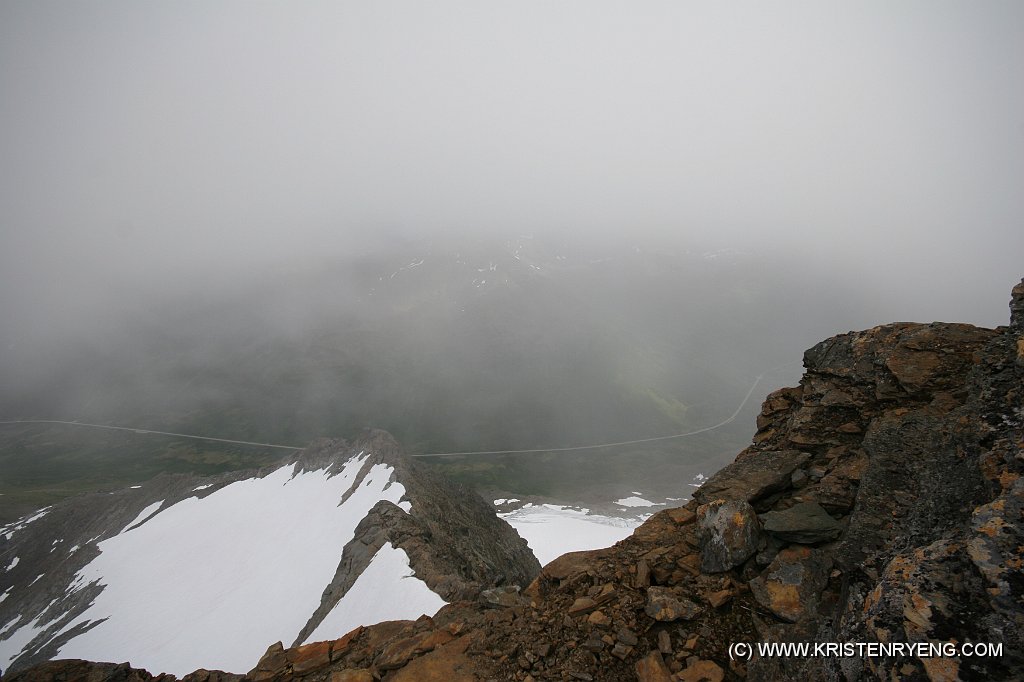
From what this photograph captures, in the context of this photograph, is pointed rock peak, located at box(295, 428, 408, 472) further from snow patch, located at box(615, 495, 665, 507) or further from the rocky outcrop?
snow patch, located at box(615, 495, 665, 507)

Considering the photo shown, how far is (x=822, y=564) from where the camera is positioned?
7371 millimetres

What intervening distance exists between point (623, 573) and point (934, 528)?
5.19 meters

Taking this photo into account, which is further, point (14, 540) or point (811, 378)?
point (14, 540)

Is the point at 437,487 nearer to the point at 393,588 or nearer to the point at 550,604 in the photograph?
the point at 393,588

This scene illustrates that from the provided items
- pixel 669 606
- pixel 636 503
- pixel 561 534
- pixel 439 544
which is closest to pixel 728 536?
pixel 669 606

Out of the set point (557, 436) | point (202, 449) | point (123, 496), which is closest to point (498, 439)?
point (557, 436)

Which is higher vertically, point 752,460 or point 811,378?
point 811,378

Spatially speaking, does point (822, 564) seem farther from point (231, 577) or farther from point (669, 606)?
point (231, 577)

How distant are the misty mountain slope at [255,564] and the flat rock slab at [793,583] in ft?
45.3

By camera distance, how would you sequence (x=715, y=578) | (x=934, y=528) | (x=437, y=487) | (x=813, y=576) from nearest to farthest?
(x=934, y=528) → (x=813, y=576) → (x=715, y=578) → (x=437, y=487)

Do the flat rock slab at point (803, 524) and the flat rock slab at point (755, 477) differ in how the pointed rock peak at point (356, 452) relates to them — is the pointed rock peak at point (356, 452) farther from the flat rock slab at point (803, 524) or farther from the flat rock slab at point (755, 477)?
the flat rock slab at point (803, 524)

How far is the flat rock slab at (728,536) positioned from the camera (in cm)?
820

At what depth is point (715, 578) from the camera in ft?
26.8

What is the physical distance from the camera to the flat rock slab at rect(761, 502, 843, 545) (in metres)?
7.90
